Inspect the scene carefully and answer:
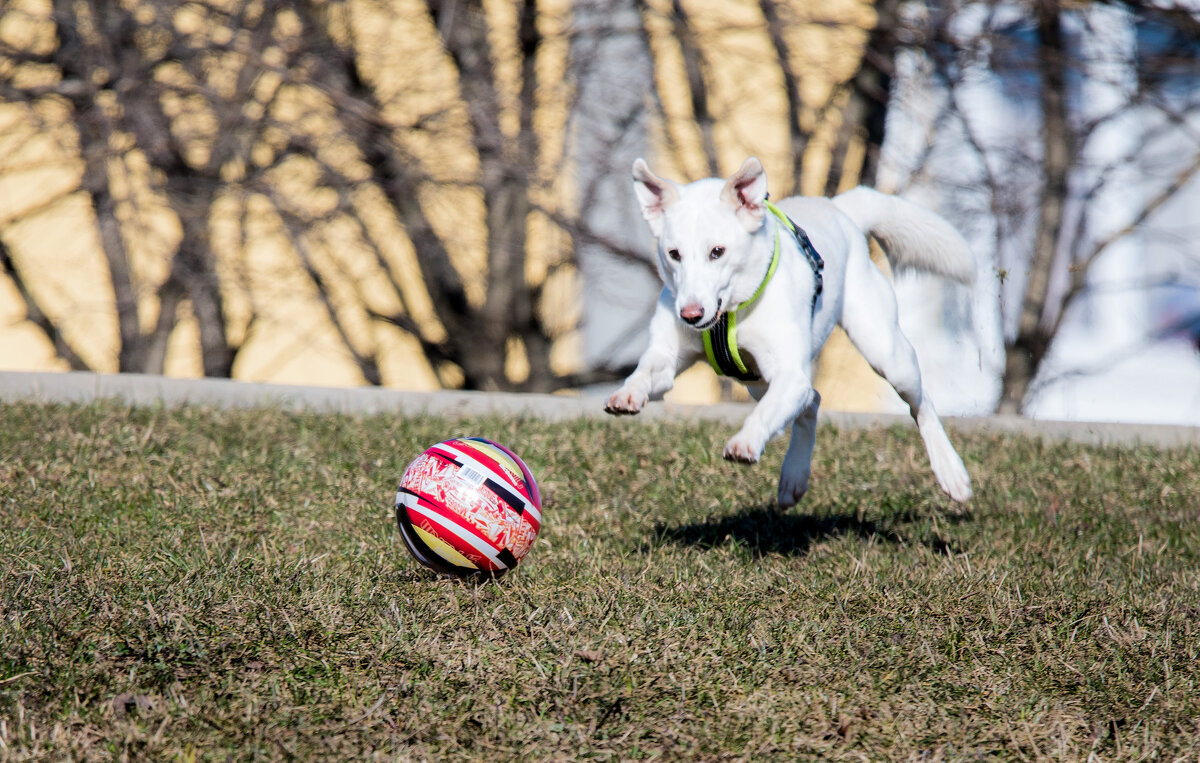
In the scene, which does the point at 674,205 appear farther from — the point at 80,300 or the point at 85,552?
the point at 80,300

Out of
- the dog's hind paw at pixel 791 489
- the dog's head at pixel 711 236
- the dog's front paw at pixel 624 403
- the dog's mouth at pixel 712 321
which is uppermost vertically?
the dog's head at pixel 711 236

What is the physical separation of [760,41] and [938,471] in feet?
26.0

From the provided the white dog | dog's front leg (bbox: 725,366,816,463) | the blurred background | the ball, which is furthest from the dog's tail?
the blurred background

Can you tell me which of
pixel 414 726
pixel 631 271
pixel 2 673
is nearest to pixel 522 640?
pixel 414 726

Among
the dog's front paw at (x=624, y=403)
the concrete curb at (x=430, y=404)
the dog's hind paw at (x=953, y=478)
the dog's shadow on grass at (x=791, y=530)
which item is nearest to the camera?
the dog's front paw at (x=624, y=403)

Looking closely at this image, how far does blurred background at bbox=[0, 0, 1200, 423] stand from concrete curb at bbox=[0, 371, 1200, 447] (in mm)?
2873

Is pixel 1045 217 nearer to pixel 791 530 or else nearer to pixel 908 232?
pixel 908 232

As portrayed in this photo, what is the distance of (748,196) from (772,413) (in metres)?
0.74

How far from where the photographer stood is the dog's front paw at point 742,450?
3898 millimetres

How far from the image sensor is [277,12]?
10.9 metres

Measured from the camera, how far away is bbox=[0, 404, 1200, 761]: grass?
10.4 feet

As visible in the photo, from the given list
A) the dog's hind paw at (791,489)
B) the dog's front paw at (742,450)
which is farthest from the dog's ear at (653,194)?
the dog's hind paw at (791,489)

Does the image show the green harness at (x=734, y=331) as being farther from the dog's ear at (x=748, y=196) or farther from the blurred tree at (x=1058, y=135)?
the blurred tree at (x=1058, y=135)

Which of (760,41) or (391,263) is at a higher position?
(760,41)
